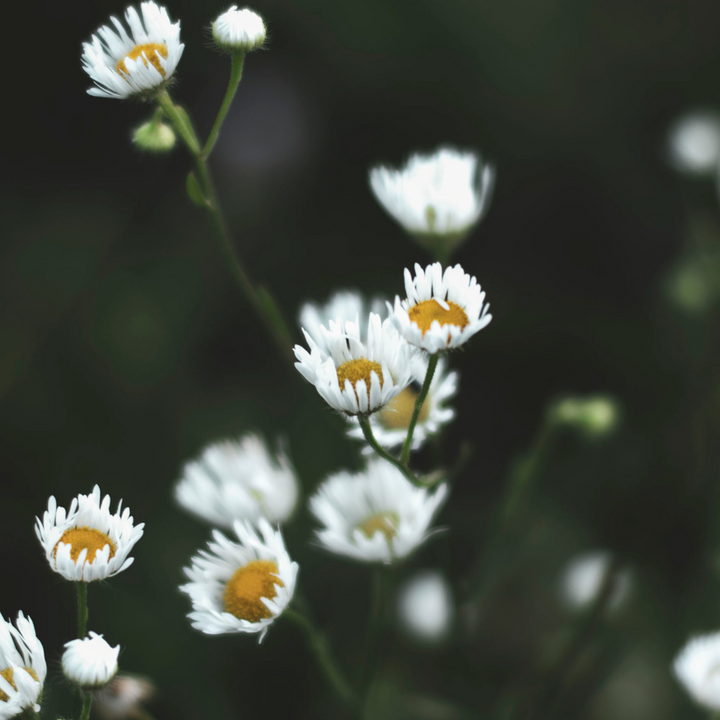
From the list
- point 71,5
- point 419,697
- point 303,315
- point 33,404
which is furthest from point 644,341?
point 71,5

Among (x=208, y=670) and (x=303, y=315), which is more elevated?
(x=303, y=315)

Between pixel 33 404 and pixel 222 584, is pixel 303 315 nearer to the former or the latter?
pixel 222 584

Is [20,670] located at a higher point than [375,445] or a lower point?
lower

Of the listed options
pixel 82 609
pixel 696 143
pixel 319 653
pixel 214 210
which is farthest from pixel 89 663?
pixel 696 143

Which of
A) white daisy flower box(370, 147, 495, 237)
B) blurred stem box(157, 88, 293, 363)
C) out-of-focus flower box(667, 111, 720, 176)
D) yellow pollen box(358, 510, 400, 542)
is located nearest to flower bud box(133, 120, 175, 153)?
blurred stem box(157, 88, 293, 363)

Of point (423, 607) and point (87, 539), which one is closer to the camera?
point (87, 539)

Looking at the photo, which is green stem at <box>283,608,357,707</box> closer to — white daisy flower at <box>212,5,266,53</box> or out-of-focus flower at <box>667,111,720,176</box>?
white daisy flower at <box>212,5,266,53</box>

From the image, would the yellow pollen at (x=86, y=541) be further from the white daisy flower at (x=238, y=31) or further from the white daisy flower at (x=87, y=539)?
the white daisy flower at (x=238, y=31)

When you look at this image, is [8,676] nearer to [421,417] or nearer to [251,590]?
[251,590]
